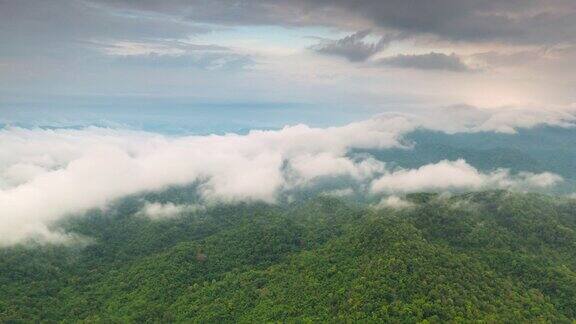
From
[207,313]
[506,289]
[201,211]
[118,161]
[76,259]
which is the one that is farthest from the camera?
[118,161]

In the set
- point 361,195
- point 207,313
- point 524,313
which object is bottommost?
point 361,195

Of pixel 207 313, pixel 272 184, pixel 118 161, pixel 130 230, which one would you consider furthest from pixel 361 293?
pixel 118 161

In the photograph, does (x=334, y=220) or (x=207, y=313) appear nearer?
(x=207, y=313)

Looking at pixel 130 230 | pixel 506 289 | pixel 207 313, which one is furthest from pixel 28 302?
pixel 506 289

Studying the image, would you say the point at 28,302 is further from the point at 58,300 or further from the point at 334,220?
the point at 334,220

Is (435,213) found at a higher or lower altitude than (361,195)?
higher

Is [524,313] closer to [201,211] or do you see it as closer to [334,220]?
[334,220]

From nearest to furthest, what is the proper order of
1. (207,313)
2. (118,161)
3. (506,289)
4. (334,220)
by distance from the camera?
1. (506,289)
2. (207,313)
3. (334,220)
4. (118,161)
